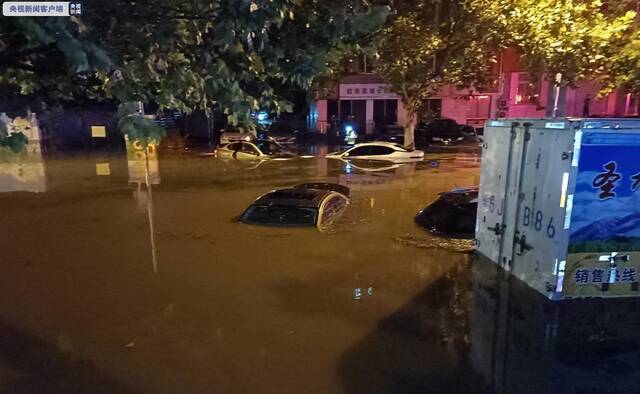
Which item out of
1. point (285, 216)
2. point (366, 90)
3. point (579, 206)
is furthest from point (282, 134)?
point (579, 206)

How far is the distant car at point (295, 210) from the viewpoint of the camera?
10977 mm

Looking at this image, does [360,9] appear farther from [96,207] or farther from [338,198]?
[96,207]

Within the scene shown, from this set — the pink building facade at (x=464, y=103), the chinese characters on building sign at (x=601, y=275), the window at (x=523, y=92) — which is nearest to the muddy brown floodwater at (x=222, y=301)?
the chinese characters on building sign at (x=601, y=275)

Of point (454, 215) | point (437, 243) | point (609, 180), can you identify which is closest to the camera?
point (609, 180)

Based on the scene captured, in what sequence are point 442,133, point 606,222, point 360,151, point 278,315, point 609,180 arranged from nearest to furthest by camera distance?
point 609,180 < point 606,222 < point 278,315 < point 360,151 < point 442,133

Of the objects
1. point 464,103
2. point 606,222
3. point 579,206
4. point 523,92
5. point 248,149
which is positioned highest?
point 523,92

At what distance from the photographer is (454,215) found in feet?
35.1

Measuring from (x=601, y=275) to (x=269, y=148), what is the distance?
20.3 meters

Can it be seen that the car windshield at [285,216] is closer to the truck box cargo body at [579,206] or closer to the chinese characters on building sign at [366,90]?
the truck box cargo body at [579,206]

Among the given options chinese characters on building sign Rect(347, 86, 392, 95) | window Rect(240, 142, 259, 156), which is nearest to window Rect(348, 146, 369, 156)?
window Rect(240, 142, 259, 156)

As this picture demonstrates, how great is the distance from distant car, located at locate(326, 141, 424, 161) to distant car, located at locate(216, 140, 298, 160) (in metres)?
3.35

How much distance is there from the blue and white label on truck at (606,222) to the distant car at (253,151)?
62.4ft

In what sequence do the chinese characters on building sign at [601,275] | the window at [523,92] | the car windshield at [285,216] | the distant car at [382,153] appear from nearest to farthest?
the chinese characters on building sign at [601,275]
the car windshield at [285,216]
the distant car at [382,153]
the window at [523,92]

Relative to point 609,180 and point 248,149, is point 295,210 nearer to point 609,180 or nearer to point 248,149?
point 609,180
